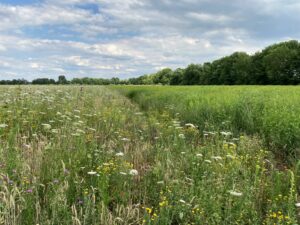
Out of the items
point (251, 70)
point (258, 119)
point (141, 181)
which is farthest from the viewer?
point (251, 70)

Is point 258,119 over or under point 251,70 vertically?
under

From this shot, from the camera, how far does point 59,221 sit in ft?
11.0

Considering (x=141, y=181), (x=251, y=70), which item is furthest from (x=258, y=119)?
(x=251, y=70)

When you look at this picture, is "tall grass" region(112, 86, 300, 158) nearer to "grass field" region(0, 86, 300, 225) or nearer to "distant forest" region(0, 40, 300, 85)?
"grass field" region(0, 86, 300, 225)

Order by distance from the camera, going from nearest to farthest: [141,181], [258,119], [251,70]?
[141,181], [258,119], [251,70]

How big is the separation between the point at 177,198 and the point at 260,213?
1.14 metres

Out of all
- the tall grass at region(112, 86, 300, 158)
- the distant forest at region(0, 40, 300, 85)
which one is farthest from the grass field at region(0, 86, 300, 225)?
the distant forest at region(0, 40, 300, 85)

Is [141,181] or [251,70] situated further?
[251,70]

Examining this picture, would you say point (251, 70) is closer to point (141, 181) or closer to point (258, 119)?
point (258, 119)

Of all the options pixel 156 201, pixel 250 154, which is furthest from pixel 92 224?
pixel 250 154

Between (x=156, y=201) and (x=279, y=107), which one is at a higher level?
(x=279, y=107)

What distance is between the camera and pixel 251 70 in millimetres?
86062

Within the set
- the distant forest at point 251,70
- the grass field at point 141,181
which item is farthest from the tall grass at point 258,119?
the distant forest at point 251,70

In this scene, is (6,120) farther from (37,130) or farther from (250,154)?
(250,154)
